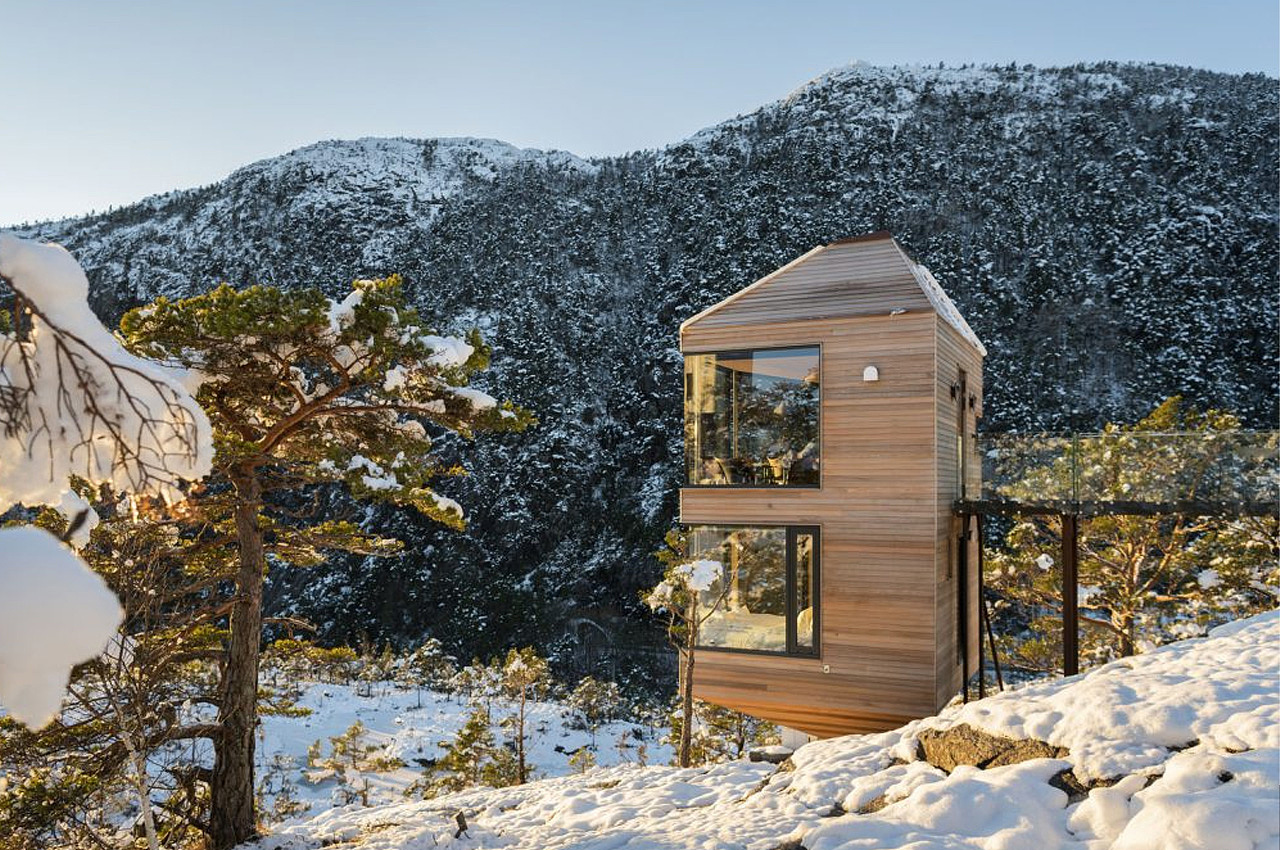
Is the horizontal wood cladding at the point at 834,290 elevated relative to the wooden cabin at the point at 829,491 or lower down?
elevated

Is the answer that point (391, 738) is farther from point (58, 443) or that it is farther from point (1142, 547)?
point (58, 443)

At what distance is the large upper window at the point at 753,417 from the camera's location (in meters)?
7.84

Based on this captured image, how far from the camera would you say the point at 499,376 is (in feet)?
130

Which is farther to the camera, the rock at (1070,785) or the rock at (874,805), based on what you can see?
the rock at (874,805)

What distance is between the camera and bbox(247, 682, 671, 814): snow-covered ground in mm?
15531

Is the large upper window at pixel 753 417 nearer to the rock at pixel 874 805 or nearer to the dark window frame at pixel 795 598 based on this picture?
the dark window frame at pixel 795 598

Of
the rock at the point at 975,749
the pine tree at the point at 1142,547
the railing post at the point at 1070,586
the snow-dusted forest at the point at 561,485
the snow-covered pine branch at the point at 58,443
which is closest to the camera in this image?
the snow-covered pine branch at the point at 58,443

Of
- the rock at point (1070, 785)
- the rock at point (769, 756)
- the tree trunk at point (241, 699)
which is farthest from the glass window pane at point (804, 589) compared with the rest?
the tree trunk at point (241, 699)

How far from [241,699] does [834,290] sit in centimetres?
754

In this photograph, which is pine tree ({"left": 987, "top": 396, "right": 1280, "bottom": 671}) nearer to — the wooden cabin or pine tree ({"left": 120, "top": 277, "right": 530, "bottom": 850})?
the wooden cabin

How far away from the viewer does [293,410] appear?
7520 millimetres

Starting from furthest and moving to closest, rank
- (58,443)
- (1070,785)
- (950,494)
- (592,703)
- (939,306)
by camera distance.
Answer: (592,703), (950,494), (939,306), (1070,785), (58,443)

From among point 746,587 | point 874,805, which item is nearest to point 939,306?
point 746,587

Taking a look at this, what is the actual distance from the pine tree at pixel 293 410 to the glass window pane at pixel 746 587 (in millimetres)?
2690
